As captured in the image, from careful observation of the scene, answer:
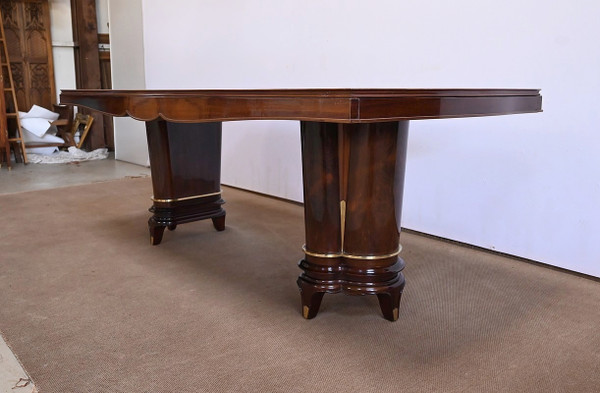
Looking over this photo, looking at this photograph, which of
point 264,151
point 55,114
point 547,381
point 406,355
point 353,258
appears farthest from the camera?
point 55,114

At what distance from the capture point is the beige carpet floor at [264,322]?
1330 mm

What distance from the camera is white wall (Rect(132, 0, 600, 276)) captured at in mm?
2080

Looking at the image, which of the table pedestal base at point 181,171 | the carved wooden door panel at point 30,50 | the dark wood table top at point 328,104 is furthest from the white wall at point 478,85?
the carved wooden door panel at point 30,50

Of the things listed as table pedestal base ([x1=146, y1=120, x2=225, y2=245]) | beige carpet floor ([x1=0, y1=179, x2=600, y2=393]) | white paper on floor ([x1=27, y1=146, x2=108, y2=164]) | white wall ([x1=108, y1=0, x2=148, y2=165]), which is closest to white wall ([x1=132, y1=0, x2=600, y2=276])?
beige carpet floor ([x1=0, y1=179, x2=600, y2=393])

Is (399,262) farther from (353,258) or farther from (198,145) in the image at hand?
(198,145)

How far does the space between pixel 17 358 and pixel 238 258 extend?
1003mm

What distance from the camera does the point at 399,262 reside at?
5.52 feet

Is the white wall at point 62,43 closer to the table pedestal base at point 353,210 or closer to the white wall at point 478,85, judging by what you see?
the white wall at point 478,85

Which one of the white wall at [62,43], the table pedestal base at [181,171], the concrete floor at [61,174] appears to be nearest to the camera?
the table pedestal base at [181,171]

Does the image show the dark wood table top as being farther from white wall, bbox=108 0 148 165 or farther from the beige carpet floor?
white wall, bbox=108 0 148 165

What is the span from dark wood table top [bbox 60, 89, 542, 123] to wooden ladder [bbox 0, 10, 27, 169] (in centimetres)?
351

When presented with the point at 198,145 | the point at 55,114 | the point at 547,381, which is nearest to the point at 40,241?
the point at 198,145

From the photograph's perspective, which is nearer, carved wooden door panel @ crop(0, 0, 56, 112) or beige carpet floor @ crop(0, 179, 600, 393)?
beige carpet floor @ crop(0, 179, 600, 393)

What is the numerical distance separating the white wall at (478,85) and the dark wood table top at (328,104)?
51 cm
